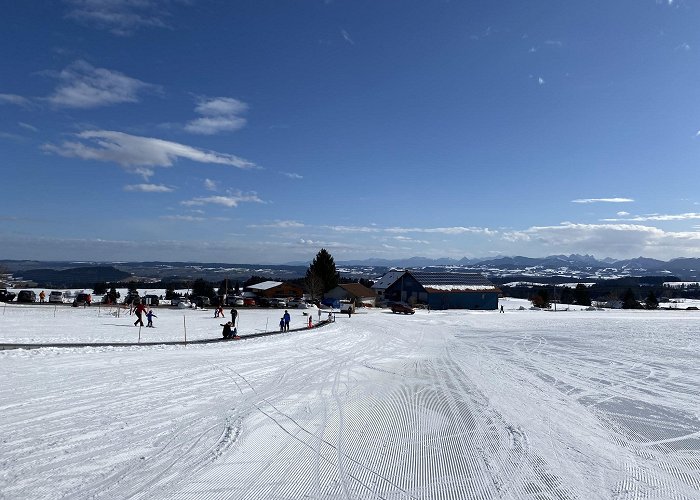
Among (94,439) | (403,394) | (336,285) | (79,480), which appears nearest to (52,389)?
(94,439)

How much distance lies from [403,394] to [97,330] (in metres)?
19.7

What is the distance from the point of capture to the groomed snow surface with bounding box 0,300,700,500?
6.99m

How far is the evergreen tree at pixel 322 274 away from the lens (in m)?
80.8

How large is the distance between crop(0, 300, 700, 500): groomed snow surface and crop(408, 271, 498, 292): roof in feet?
156

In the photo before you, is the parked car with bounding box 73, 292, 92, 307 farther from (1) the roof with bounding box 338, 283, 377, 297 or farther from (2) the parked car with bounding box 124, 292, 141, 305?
(1) the roof with bounding box 338, 283, 377, 297

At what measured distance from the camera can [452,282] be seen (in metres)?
71.7

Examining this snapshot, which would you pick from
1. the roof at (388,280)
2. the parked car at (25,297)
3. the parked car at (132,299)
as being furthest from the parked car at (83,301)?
the roof at (388,280)

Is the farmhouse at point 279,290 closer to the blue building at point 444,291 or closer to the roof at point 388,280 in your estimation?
the roof at point 388,280

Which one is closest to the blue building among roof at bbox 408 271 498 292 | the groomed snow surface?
roof at bbox 408 271 498 292

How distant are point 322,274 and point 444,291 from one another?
24142 millimetres

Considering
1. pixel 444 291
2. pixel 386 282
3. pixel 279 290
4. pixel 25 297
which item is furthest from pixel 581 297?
pixel 25 297

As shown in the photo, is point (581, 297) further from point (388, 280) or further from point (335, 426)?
point (335, 426)

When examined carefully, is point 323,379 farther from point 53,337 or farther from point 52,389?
point 53,337

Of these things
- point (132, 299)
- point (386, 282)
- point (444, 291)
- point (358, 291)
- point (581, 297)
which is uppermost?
point (386, 282)
